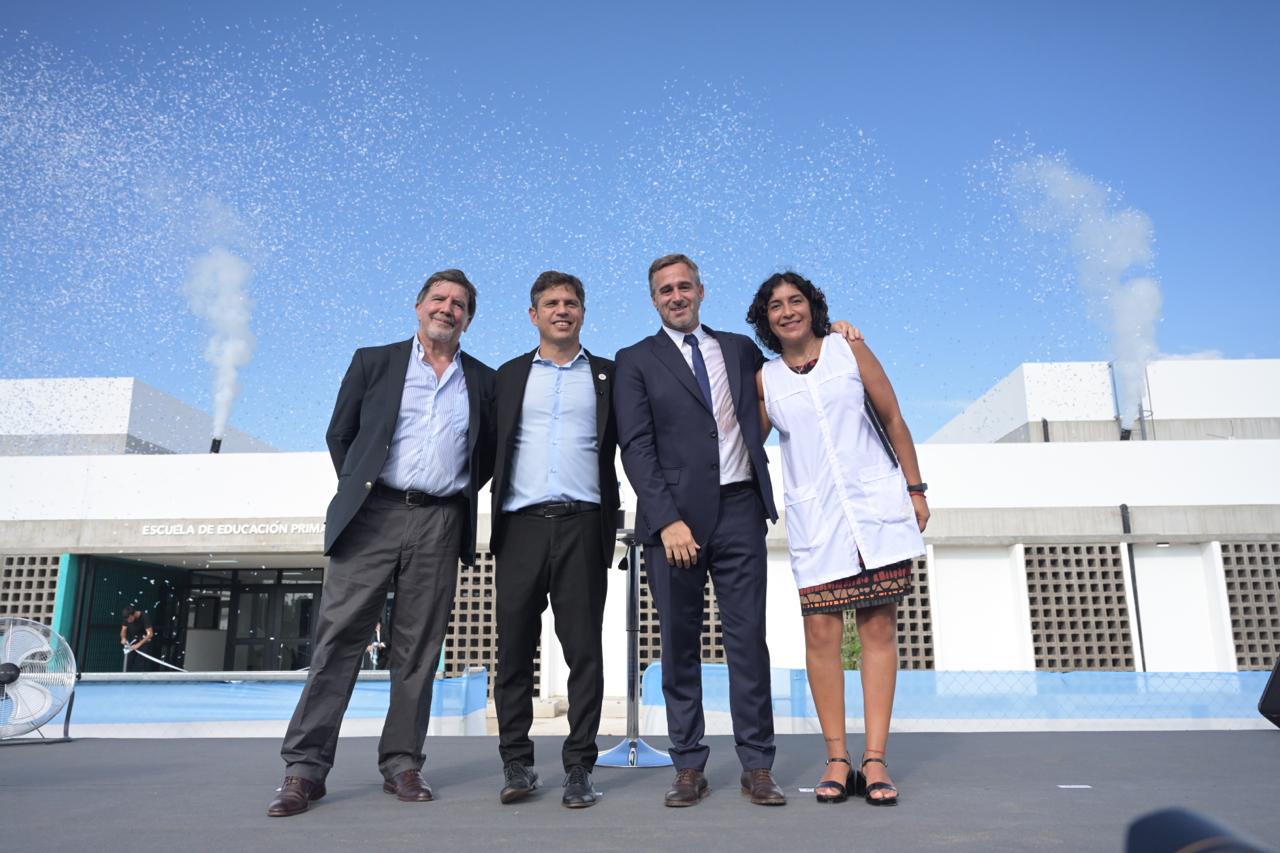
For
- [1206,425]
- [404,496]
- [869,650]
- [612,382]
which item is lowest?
[869,650]

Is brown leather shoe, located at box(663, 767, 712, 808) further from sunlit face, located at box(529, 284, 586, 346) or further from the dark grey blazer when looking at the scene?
sunlit face, located at box(529, 284, 586, 346)

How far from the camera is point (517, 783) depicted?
2.27m

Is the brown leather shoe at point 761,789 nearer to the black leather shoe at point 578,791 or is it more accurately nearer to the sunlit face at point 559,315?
the black leather shoe at point 578,791

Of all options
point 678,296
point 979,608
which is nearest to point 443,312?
point 678,296

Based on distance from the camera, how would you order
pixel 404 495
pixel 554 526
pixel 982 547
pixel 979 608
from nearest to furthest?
1. pixel 554 526
2. pixel 404 495
3. pixel 979 608
4. pixel 982 547

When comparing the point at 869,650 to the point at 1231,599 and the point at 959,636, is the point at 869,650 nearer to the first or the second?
the point at 959,636

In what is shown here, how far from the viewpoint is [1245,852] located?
0.44m

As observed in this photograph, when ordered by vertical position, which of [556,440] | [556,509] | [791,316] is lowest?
[556,509]

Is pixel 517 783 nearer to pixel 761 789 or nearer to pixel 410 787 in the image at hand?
pixel 410 787

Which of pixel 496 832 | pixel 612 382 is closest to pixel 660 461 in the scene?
pixel 612 382

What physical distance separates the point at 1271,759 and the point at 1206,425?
13997mm

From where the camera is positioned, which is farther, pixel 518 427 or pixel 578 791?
pixel 518 427

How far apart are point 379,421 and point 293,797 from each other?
1.06 metres

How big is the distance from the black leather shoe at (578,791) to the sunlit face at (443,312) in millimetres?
1382
